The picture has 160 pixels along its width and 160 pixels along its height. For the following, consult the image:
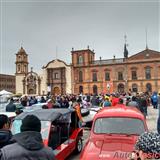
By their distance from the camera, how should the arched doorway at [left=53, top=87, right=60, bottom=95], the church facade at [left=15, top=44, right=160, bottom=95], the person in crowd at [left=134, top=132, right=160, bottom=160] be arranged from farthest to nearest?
the arched doorway at [left=53, top=87, right=60, bottom=95], the church facade at [left=15, top=44, right=160, bottom=95], the person in crowd at [left=134, top=132, right=160, bottom=160]

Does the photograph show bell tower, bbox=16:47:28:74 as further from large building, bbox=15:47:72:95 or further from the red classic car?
the red classic car

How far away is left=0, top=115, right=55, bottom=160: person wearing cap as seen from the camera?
3.24m

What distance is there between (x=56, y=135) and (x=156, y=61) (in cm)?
6582

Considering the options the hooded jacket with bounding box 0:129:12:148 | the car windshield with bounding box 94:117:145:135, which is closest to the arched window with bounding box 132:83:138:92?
the car windshield with bounding box 94:117:145:135

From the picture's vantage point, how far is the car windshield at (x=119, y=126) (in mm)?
7930

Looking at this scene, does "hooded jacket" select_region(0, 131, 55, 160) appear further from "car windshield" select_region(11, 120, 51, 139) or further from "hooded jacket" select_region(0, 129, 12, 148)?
"car windshield" select_region(11, 120, 51, 139)

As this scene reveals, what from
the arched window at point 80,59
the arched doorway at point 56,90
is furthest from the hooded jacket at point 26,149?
the arched doorway at point 56,90

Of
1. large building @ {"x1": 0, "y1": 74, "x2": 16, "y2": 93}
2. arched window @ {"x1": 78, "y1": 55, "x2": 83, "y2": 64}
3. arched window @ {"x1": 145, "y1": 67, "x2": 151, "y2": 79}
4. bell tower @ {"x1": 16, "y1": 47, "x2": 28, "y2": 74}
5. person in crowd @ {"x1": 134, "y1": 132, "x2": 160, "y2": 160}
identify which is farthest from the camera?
large building @ {"x1": 0, "y1": 74, "x2": 16, "y2": 93}

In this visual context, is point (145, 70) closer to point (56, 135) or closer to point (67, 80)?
point (67, 80)

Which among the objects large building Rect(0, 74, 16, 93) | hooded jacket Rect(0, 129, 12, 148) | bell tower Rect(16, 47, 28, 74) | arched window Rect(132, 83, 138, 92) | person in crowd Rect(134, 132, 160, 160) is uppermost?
bell tower Rect(16, 47, 28, 74)

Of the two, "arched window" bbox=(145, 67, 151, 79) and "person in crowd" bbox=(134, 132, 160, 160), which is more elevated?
"arched window" bbox=(145, 67, 151, 79)

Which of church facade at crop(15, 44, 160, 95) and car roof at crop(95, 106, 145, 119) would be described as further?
church facade at crop(15, 44, 160, 95)

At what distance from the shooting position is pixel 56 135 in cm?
972

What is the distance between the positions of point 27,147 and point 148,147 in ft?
4.10
